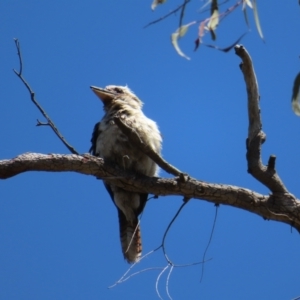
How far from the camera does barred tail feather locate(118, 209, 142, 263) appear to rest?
4570 mm

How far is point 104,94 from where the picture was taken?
528 cm

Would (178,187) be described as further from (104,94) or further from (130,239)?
(104,94)

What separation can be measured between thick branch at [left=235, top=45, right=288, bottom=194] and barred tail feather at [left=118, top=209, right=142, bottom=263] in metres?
1.35

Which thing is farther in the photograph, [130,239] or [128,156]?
[130,239]

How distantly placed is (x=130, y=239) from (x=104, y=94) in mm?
1334

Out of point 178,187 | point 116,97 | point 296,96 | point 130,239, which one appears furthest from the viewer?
point 116,97

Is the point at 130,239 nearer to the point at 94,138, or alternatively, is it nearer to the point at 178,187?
the point at 94,138

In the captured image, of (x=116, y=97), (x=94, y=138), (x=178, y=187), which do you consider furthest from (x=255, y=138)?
(x=116, y=97)

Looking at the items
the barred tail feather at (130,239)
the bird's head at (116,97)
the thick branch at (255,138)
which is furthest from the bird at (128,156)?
the thick branch at (255,138)

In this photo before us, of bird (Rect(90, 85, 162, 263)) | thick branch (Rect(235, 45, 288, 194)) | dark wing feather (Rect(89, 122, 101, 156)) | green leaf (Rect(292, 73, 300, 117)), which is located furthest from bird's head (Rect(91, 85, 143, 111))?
green leaf (Rect(292, 73, 300, 117))

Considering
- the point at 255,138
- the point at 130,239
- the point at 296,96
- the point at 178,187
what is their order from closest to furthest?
the point at 296,96 → the point at 255,138 → the point at 178,187 → the point at 130,239

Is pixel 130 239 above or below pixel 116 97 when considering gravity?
below

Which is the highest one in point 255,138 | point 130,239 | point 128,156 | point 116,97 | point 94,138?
point 116,97

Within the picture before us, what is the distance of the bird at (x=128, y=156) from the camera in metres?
4.51
